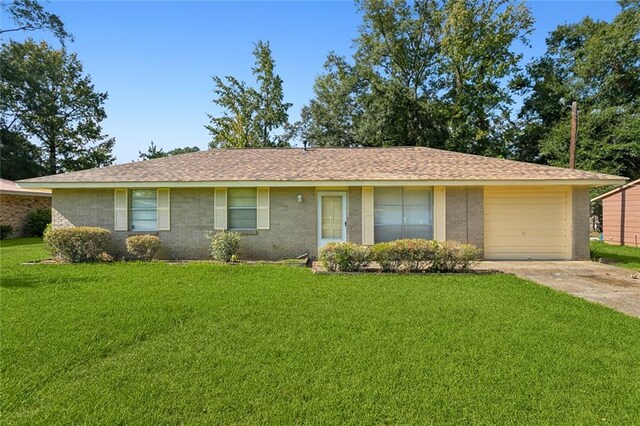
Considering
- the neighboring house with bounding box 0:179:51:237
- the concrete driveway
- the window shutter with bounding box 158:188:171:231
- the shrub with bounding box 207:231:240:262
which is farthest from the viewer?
the neighboring house with bounding box 0:179:51:237

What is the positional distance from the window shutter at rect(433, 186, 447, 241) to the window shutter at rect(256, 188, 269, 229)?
5.42 m

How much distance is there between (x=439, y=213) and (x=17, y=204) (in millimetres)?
22031

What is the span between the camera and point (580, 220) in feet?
36.7

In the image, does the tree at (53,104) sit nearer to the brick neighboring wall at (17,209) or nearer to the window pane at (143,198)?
the brick neighboring wall at (17,209)

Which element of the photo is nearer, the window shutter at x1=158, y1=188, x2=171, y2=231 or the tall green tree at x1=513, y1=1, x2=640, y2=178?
the window shutter at x1=158, y1=188, x2=171, y2=231

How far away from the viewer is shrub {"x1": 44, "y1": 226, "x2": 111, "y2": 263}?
405 inches

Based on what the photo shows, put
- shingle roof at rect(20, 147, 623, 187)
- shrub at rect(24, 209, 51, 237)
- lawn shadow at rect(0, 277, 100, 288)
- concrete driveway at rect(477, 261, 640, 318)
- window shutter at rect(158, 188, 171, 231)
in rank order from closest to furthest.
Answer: concrete driveway at rect(477, 261, 640, 318), lawn shadow at rect(0, 277, 100, 288), shingle roof at rect(20, 147, 623, 187), window shutter at rect(158, 188, 171, 231), shrub at rect(24, 209, 51, 237)

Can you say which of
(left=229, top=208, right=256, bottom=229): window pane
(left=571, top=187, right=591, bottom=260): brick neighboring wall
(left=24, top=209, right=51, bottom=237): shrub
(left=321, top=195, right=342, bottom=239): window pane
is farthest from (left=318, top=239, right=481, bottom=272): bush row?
(left=24, top=209, right=51, bottom=237): shrub

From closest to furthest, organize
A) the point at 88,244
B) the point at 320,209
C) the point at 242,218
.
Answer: the point at 88,244
the point at 320,209
the point at 242,218

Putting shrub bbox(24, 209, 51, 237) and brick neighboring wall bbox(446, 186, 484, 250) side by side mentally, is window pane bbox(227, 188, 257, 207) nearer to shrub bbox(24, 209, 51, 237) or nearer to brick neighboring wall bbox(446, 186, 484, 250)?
brick neighboring wall bbox(446, 186, 484, 250)

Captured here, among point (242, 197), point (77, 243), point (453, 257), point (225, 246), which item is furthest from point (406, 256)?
point (77, 243)

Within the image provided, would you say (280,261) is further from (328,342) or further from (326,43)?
(326,43)

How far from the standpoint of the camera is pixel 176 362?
386 centimetres

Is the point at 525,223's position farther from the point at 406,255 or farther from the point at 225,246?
the point at 225,246
